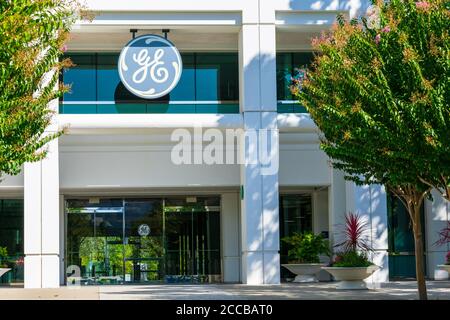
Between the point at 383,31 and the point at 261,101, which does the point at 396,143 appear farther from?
the point at 261,101

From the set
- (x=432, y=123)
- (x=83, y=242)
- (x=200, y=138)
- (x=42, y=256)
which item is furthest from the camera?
(x=83, y=242)

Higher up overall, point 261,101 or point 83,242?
point 261,101

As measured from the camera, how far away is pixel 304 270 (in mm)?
29172

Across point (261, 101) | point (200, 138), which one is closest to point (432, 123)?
point (261, 101)

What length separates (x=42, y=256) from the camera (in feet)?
87.1

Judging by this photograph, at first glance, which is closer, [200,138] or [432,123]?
[432,123]

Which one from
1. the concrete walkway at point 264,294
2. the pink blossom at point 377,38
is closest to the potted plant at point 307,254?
the concrete walkway at point 264,294

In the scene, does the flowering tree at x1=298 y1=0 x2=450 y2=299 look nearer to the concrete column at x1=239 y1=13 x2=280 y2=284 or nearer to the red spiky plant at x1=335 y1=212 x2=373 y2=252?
the red spiky plant at x1=335 y1=212 x2=373 y2=252

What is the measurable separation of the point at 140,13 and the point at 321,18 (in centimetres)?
585

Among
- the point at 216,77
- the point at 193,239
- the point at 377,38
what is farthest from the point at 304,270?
the point at 377,38

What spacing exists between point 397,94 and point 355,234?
1037cm

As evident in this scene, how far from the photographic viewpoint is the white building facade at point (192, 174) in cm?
2705

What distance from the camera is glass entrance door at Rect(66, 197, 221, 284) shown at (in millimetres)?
31188

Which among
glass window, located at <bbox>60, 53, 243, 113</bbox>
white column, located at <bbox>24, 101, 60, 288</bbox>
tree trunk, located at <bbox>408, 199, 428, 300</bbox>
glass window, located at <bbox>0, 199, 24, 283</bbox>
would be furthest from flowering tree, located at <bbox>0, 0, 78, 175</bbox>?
glass window, located at <bbox>0, 199, 24, 283</bbox>
